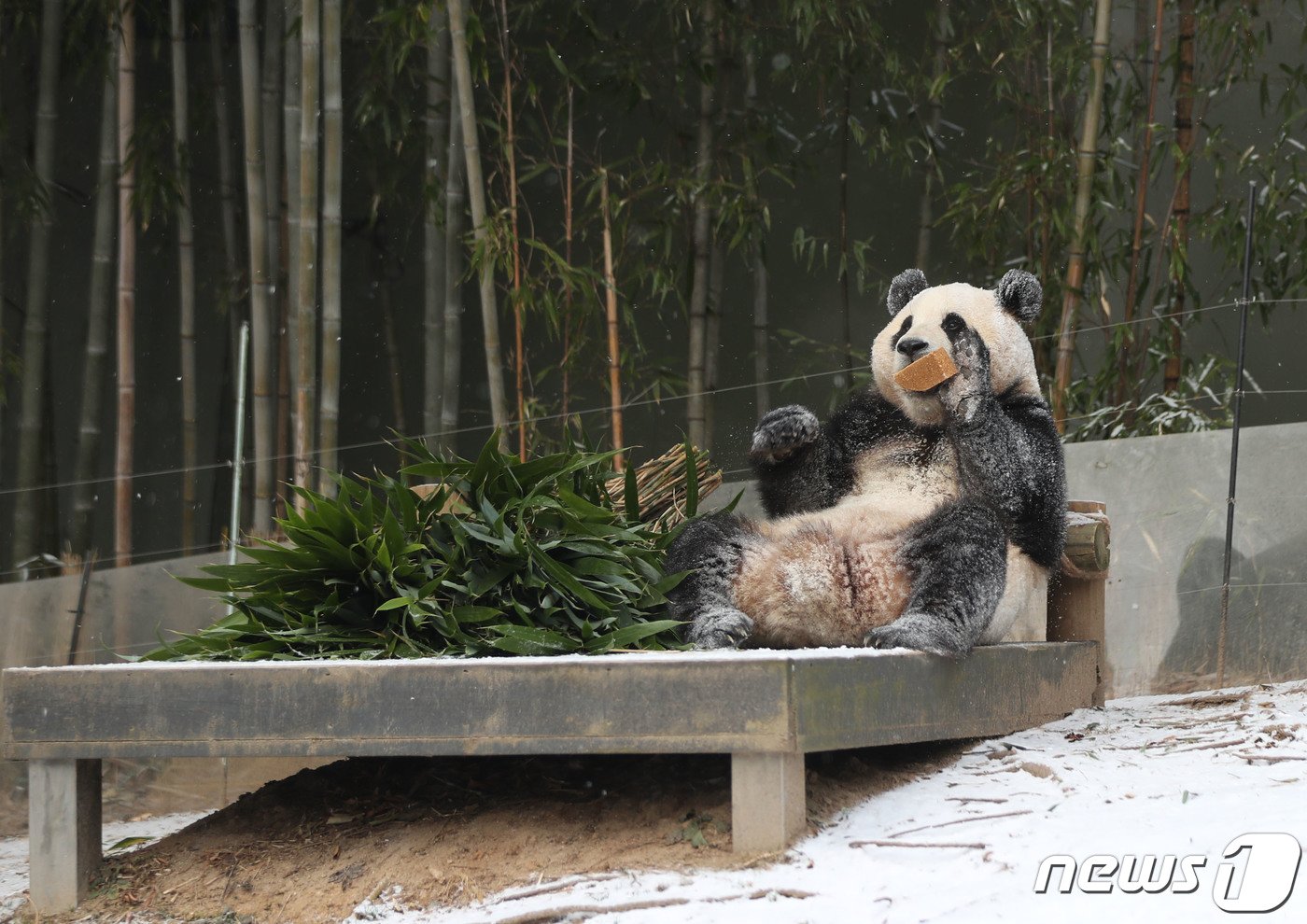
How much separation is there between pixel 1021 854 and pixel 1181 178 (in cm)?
272

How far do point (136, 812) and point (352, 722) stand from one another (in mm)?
2219

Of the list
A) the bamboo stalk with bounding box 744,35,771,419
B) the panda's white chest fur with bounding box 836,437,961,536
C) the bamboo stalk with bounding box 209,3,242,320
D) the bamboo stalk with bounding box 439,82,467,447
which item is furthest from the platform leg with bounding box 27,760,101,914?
the bamboo stalk with bounding box 209,3,242,320

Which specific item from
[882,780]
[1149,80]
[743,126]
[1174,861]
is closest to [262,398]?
[743,126]

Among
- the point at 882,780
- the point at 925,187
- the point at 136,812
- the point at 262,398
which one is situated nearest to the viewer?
the point at 882,780

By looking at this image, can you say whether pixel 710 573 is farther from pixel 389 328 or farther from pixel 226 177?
pixel 389 328

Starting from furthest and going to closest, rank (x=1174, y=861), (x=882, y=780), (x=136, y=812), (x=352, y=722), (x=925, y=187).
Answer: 1. (x=925, y=187)
2. (x=136, y=812)
3. (x=882, y=780)
4. (x=352, y=722)
5. (x=1174, y=861)

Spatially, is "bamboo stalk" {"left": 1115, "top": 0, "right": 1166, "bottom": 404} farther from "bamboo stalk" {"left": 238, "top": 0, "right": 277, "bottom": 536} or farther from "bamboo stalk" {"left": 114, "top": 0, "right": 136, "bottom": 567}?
"bamboo stalk" {"left": 114, "top": 0, "right": 136, "bottom": 567}

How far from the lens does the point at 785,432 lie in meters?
2.80

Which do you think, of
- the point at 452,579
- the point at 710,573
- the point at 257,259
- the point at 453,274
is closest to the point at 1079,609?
the point at 710,573

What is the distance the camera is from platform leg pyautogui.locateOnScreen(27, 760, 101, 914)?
7.75 feet

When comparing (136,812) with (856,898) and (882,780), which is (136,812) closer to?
(882,780)

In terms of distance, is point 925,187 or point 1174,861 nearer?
point 1174,861

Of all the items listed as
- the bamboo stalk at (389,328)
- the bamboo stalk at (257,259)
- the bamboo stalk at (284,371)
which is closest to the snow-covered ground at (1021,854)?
the bamboo stalk at (257,259)

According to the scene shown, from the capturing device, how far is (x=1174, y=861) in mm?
1896
